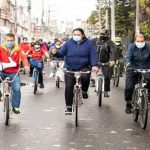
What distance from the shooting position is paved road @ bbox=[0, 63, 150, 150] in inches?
341

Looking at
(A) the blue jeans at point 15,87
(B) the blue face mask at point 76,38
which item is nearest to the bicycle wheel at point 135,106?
(B) the blue face mask at point 76,38

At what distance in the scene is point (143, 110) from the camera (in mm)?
10375

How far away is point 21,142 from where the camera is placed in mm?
8914

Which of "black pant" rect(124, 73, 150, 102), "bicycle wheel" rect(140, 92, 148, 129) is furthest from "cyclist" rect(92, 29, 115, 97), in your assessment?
"bicycle wheel" rect(140, 92, 148, 129)

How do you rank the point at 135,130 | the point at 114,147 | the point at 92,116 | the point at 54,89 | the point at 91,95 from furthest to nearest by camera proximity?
the point at 54,89
the point at 91,95
the point at 92,116
the point at 135,130
the point at 114,147

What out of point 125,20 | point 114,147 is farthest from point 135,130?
point 125,20

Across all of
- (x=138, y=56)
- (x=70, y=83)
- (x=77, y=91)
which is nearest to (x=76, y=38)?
(x=70, y=83)

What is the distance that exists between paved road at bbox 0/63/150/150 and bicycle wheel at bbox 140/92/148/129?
13 cm

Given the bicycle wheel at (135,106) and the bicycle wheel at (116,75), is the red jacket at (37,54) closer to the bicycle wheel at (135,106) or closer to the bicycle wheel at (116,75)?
the bicycle wheel at (116,75)

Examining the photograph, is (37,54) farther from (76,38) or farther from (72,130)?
(72,130)

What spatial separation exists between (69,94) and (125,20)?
138ft

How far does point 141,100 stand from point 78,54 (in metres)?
1.63

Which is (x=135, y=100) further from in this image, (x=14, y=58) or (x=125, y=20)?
(x=125, y=20)

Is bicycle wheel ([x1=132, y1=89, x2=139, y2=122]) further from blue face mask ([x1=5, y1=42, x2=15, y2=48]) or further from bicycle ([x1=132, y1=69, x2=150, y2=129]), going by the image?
blue face mask ([x1=5, y1=42, x2=15, y2=48])
